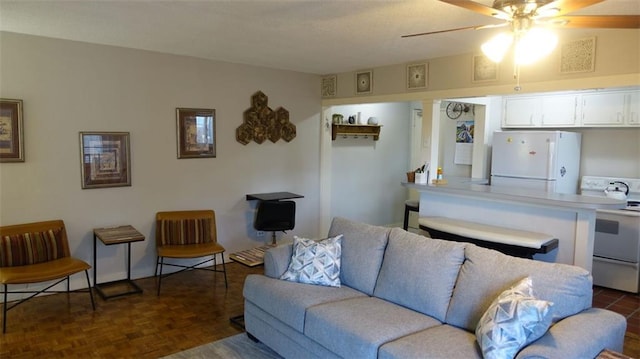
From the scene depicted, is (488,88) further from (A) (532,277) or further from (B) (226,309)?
(B) (226,309)

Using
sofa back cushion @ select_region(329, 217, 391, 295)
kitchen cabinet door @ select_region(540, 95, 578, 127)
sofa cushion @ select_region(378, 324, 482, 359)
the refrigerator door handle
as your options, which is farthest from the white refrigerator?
sofa cushion @ select_region(378, 324, 482, 359)

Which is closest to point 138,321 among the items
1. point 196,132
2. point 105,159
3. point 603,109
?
point 105,159

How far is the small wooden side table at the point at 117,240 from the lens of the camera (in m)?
3.91

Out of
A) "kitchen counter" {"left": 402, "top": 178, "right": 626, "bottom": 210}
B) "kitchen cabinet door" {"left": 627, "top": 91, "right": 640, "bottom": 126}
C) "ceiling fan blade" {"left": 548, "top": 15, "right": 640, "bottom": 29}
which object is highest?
"ceiling fan blade" {"left": 548, "top": 15, "right": 640, "bottom": 29}

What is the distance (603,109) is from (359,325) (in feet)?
13.9

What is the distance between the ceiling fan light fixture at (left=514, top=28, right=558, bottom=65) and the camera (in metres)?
2.37

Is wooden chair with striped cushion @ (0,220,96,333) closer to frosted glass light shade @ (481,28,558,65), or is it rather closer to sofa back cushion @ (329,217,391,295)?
sofa back cushion @ (329,217,391,295)

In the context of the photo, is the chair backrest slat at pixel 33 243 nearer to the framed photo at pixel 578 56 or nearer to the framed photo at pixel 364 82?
the framed photo at pixel 364 82

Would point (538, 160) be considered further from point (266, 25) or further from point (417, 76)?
point (266, 25)

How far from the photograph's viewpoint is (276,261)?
3.21 meters

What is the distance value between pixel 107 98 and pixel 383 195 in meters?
4.24

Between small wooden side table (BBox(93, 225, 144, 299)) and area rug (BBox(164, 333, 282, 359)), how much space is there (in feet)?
4.26

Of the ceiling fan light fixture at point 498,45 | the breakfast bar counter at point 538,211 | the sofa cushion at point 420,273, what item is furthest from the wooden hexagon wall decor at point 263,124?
the ceiling fan light fixture at point 498,45

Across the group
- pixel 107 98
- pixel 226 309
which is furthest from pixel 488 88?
pixel 107 98
